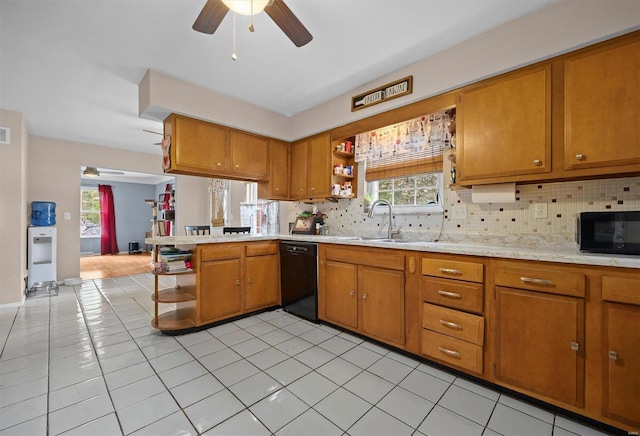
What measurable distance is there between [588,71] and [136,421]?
11.0ft

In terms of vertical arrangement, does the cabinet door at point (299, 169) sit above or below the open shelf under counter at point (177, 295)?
above

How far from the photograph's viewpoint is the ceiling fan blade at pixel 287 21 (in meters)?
1.52

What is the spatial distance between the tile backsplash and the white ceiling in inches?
49.8

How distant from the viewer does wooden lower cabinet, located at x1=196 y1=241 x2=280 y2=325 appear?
2713 millimetres

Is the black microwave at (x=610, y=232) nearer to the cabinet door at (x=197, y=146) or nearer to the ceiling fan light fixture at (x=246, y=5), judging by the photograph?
the ceiling fan light fixture at (x=246, y=5)

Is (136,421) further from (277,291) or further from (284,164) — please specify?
(284,164)

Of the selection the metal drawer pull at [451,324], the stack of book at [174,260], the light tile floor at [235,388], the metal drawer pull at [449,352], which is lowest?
the light tile floor at [235,388]

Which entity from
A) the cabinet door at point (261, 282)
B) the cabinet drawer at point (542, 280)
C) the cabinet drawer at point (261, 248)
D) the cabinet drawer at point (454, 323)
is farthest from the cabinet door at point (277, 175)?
the cabinet drawer at point (542, 280)

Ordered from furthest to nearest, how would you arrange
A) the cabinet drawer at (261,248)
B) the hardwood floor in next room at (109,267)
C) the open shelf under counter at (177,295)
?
the hardwood floor in next room at (109,267) → the cabinet drawer at (261,248) → the open shelf under counter at (177,295)

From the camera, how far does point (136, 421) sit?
148cm

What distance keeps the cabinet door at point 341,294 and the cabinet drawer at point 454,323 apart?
69 cm

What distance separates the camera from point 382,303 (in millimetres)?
2338

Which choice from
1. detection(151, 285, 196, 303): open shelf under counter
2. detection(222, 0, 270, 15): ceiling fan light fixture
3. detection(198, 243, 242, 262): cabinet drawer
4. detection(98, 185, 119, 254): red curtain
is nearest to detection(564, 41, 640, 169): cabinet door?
detection(222, 0, 270, 15): ceiling fan light fixture

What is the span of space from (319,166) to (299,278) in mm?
1385
